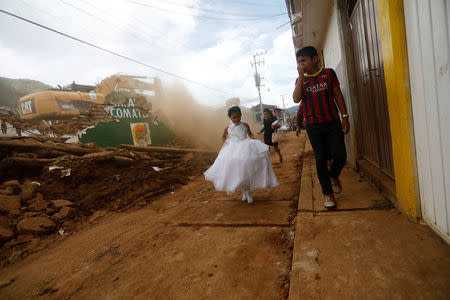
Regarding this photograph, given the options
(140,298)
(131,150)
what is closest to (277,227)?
(140,298)

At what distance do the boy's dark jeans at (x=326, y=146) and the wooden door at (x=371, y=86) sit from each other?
0.56m

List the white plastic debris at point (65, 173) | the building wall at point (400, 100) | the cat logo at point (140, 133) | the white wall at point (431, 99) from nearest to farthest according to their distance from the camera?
the white wall at point (431, 99) < the building wall at point (400, 100) < the white plastic debris at point (65, 173) < the cat logo at point (140, 133)

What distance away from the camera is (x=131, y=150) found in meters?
7.73

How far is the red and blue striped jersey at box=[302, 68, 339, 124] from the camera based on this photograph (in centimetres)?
273

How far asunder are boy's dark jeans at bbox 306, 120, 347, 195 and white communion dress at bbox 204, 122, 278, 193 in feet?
2.93

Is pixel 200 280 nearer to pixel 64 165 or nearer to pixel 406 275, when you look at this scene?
pixel 406 275

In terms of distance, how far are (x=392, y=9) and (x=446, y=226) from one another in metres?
1.68

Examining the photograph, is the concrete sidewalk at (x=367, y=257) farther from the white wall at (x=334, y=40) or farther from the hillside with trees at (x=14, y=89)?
the hillside with trees at (x=14, y=89)

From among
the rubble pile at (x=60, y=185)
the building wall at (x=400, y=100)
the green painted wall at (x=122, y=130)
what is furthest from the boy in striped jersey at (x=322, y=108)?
the green painted wall at (x=122, y=130)

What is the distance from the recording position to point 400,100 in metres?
1.97

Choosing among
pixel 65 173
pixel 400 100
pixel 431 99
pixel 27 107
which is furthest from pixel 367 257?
pixel 27 107

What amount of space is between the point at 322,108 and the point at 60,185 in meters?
5.32

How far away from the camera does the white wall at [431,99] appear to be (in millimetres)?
1417

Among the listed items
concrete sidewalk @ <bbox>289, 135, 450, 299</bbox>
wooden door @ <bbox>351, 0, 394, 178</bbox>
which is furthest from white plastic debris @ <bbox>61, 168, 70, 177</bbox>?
wooden door @ <bbox>351, 0, 394, 178</bbox>
